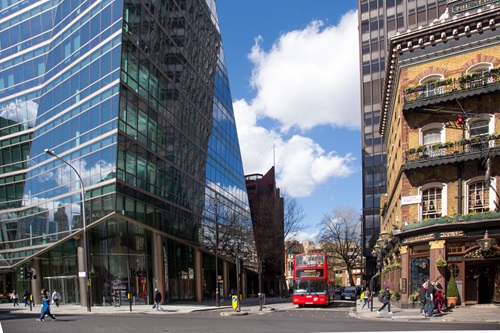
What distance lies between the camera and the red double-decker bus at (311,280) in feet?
114

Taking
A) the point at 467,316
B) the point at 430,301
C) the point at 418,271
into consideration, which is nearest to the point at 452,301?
Result: the point at 418,271

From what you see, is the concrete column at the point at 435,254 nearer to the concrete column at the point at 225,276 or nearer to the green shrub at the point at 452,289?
the green shrub at the point at 452,289

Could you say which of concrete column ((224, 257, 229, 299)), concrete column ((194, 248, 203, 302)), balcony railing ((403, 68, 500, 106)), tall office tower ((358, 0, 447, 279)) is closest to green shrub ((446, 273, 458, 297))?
balcony railing ((403, 68, 500, 106))

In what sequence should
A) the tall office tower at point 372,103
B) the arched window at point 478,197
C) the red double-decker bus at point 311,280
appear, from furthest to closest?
the tall office tower at point 372,103, the red double-decker bus at point 311,280, the arched window at point 478,197

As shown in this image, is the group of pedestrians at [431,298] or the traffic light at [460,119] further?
the traffic light at [460,119]

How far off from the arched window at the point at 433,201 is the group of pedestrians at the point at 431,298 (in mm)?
5078

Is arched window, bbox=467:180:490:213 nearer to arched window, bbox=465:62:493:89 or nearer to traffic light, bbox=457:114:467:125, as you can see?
traffic light, bbox=457:114:467:125

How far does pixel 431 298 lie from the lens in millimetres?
20859

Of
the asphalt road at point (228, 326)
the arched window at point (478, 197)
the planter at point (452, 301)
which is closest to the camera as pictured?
the asphalt road at point (228, 326)

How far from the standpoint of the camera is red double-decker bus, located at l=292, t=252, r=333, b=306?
114 feet

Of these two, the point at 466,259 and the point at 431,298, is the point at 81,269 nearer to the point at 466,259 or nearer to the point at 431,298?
the point at 431,298

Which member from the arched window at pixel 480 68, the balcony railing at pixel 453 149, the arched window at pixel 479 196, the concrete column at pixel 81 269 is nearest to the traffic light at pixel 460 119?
the balcony railing at pixel 453 149

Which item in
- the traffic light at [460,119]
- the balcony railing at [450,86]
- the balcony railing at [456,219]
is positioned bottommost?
the balcony railing at [456,219]

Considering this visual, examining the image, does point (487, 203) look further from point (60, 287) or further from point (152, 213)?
point (60, 287)
